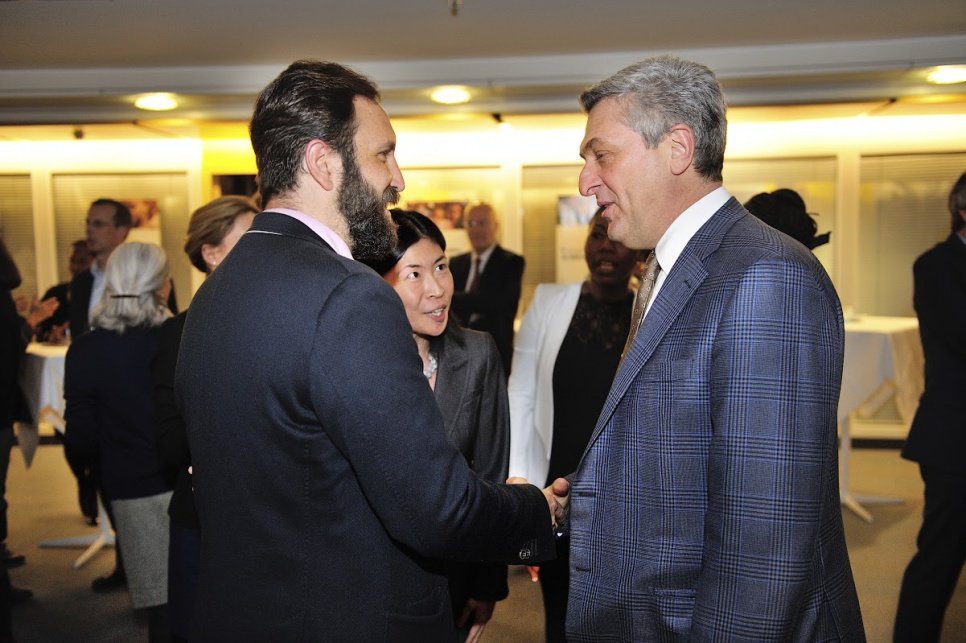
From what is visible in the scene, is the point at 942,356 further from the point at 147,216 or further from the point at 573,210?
the point at 147,216

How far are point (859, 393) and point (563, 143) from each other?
12.2 feet

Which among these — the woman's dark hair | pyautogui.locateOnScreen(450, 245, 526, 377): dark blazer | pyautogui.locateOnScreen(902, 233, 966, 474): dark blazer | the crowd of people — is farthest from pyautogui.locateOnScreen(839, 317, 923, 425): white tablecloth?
the crowd of people

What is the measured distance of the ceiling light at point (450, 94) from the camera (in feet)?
17.3

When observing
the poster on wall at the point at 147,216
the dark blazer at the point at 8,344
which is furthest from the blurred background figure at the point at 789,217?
the poster on wall at the point at 147,216

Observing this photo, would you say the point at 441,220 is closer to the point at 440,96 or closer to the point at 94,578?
the point at 440,96

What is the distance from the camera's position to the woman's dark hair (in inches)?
85.8

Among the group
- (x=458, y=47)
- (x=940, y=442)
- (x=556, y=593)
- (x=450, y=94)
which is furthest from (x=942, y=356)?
(x=450, y=94)

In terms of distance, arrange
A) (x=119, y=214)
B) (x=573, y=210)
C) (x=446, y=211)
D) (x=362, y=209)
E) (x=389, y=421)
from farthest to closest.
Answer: (x=446, y=211), (x=573, y=210), (x=119, y=214), (x=362, y=209), (x=389, y=421)

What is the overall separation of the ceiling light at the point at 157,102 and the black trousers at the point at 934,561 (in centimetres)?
500

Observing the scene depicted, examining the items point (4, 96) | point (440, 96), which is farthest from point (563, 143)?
point (4, 96)

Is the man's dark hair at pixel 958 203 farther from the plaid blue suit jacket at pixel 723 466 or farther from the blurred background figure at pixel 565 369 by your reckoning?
the plaid blue suit jacket at pixel 723 466

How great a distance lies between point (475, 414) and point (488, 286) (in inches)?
134

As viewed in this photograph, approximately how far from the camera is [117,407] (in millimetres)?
2881

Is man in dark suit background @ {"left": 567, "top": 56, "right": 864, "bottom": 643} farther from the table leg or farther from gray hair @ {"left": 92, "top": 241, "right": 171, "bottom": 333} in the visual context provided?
the table leg
